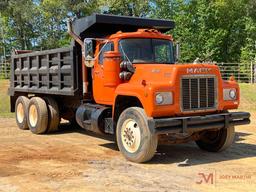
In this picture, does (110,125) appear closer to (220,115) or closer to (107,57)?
(107,57)

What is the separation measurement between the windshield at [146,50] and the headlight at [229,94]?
173 cm

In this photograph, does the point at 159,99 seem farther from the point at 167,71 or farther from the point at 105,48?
the point at 105,48

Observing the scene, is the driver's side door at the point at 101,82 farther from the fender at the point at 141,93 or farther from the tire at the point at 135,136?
the tire at the point at 135,136

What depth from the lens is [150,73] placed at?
29.8 ft

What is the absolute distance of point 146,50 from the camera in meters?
10.2

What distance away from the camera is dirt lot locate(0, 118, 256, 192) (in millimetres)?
7102

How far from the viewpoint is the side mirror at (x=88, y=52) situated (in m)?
10.2

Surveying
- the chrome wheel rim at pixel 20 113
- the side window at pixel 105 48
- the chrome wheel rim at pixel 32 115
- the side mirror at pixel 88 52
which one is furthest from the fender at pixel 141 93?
the chrome wheel rim at pixel 20 113

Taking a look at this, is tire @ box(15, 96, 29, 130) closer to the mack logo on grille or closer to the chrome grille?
the chrome grille

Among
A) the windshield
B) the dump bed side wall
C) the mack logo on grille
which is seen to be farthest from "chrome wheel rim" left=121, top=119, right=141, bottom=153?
the dump bed side wall

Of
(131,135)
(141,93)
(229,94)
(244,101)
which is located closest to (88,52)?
(141,93)

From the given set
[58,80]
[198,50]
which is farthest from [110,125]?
[198,50]

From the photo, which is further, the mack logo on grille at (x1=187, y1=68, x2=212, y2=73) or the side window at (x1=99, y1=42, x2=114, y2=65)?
the side window at (x1=99, y1=42, x2=114, y2=65)

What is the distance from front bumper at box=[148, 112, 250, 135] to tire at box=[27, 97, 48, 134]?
5015 mm
